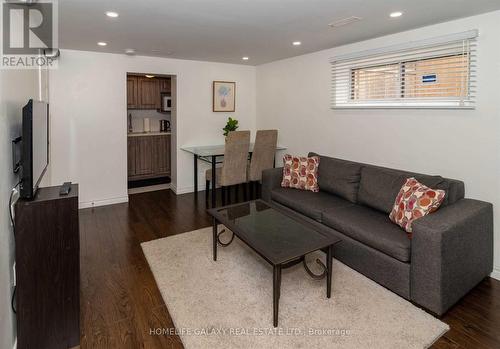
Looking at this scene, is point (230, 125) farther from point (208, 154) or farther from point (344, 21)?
point (344, 21)

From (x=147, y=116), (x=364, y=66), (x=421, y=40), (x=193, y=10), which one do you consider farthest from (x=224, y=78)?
(x=421, y=40)

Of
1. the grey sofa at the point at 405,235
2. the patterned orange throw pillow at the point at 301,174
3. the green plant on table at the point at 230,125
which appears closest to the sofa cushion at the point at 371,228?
the grey sofa at the point at 405,235

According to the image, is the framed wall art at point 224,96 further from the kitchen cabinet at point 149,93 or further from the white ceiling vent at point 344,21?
the white ceiling vent at point 344,21

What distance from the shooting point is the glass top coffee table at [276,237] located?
2.04 metres

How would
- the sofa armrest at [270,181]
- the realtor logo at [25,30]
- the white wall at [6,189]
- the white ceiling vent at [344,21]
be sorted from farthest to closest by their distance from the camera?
the sofa armrest at [270,181] < the white ceiling vent at [344,21] < the realtor logo at [25,30] < the white wall at [6,189]

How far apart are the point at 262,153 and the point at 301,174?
0.93 m

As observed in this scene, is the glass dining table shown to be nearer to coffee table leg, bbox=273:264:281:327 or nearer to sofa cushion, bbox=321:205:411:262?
sofa cushion, bbox=321:205:411:262

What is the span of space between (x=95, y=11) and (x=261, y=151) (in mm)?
2683

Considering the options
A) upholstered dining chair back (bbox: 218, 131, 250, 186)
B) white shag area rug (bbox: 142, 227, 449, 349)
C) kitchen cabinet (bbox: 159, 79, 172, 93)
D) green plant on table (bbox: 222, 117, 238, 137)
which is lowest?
white shag area rug (bbox: 142, 227, 449, 349)

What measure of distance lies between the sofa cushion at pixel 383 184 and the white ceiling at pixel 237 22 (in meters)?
1.44

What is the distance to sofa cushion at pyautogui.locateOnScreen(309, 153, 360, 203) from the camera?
3.38 m

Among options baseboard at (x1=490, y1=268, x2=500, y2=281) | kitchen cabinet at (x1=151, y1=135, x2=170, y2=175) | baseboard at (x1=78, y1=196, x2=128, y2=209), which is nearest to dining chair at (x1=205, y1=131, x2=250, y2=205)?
baseboard at (x1=78, y1=196, x2=128, y2=209)

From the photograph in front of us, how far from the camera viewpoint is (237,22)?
2.88m

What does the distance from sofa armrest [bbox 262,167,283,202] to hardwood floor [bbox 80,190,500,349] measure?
0.86 m
